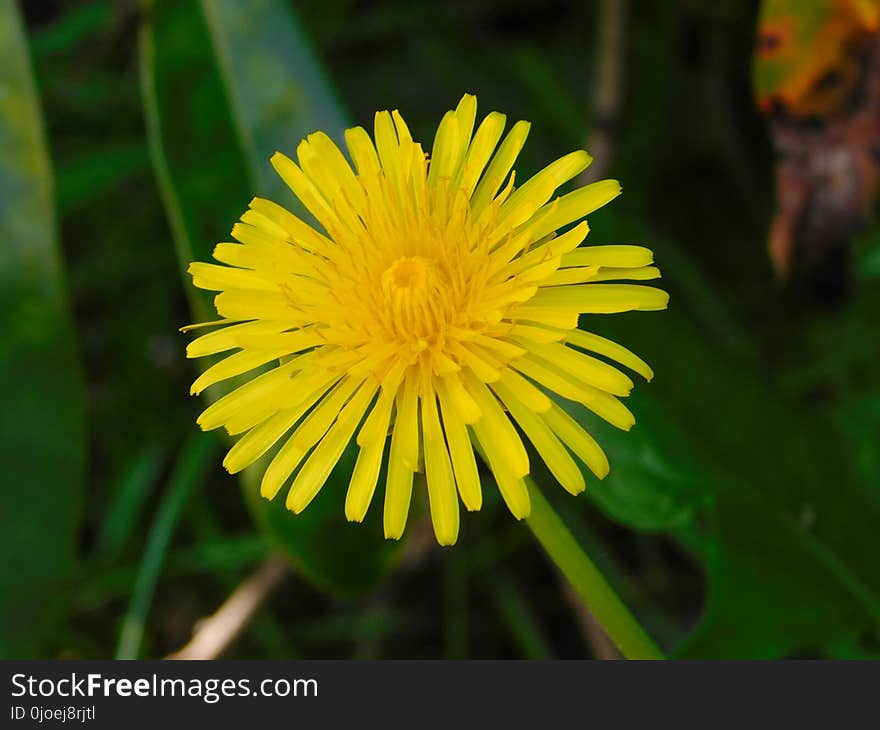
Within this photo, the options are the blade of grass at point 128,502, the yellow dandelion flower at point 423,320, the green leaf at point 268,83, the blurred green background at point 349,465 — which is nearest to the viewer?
the yellow dandelion flower at point 423,320

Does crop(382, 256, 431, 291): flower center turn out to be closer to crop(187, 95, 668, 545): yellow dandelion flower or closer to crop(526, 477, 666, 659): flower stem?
crop(187, 95, 668, 545): yellow dandelion flower

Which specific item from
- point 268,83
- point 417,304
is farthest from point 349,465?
point 268,83

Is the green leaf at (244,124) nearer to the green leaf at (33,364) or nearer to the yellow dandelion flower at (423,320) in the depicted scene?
the green leaf at (33,364)

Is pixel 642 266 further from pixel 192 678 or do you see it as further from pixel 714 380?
pixel 192 678

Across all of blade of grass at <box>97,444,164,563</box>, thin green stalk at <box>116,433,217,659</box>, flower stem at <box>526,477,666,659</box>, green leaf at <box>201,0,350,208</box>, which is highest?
green leaf at <box>201,0,350,208</box>

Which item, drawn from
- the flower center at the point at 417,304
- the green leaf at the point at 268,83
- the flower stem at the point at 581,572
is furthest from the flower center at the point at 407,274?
the green leaf at the point at 268,83

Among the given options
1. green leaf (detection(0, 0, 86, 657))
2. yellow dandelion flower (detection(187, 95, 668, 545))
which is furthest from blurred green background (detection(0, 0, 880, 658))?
yellow dandelion flower (detection(187, 95, 668, 545))

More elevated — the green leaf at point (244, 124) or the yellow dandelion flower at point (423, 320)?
the green leaf at point (244, 124)
